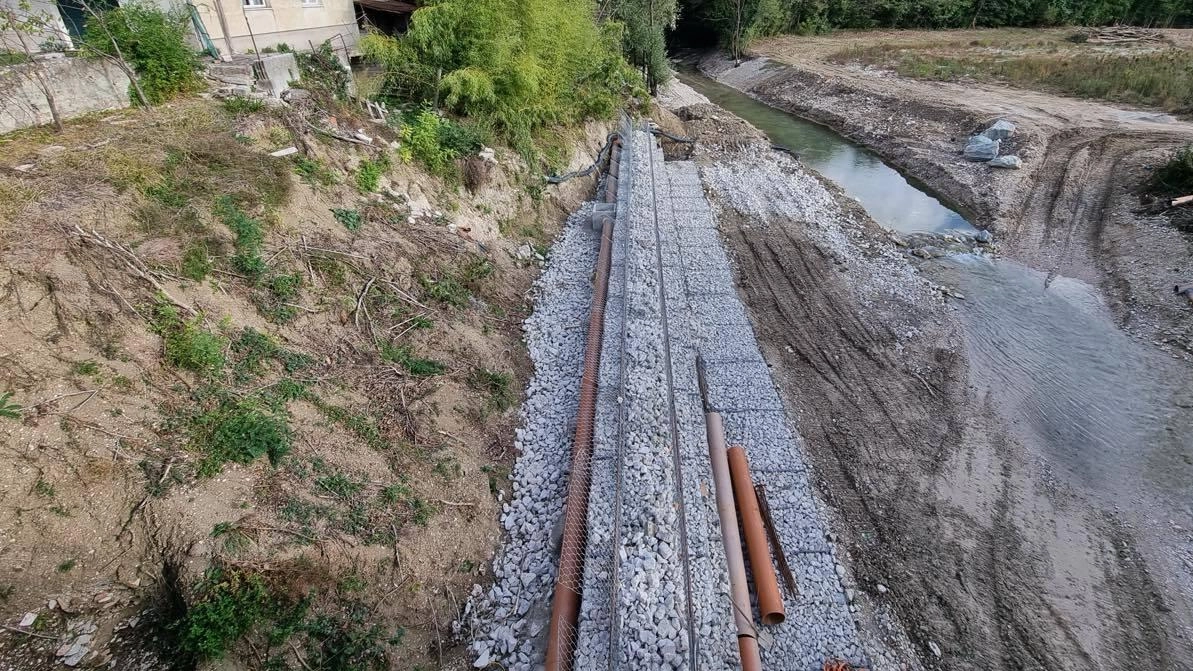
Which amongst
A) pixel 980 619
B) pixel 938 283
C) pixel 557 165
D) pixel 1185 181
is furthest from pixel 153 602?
pixel 1185 181

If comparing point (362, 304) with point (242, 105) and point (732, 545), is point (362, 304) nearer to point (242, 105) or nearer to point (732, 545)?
point (242, 105)

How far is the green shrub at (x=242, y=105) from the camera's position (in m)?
8.40

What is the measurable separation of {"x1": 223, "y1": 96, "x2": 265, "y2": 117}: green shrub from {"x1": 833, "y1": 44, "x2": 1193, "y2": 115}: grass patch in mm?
30556

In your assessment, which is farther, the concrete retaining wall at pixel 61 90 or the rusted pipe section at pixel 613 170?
the rusted pipe section at pixel 613 170

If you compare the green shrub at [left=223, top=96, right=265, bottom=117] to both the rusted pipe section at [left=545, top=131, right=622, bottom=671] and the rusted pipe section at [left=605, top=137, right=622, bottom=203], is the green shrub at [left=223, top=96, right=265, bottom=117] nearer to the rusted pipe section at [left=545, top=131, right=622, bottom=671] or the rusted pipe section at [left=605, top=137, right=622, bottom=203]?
the rusted pipe section at [left=545, top=131, right=622, bottom=671]

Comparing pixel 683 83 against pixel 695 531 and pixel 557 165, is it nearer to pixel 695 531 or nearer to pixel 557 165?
pixel 557 165

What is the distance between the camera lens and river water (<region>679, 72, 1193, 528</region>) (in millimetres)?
7594

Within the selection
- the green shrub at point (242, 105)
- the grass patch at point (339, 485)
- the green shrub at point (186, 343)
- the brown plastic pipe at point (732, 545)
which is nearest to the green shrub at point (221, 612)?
the grass patch at point (339, 485)

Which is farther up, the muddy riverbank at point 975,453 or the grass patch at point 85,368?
the grass patch at point 85,368

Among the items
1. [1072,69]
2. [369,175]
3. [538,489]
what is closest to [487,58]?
[369,175]

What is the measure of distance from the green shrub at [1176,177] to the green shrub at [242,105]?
2221 centimetres

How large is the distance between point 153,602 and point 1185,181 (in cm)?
2303

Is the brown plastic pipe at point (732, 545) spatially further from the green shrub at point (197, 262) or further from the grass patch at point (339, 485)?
the green shrub at point (197, 262)

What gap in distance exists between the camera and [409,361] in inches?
291
